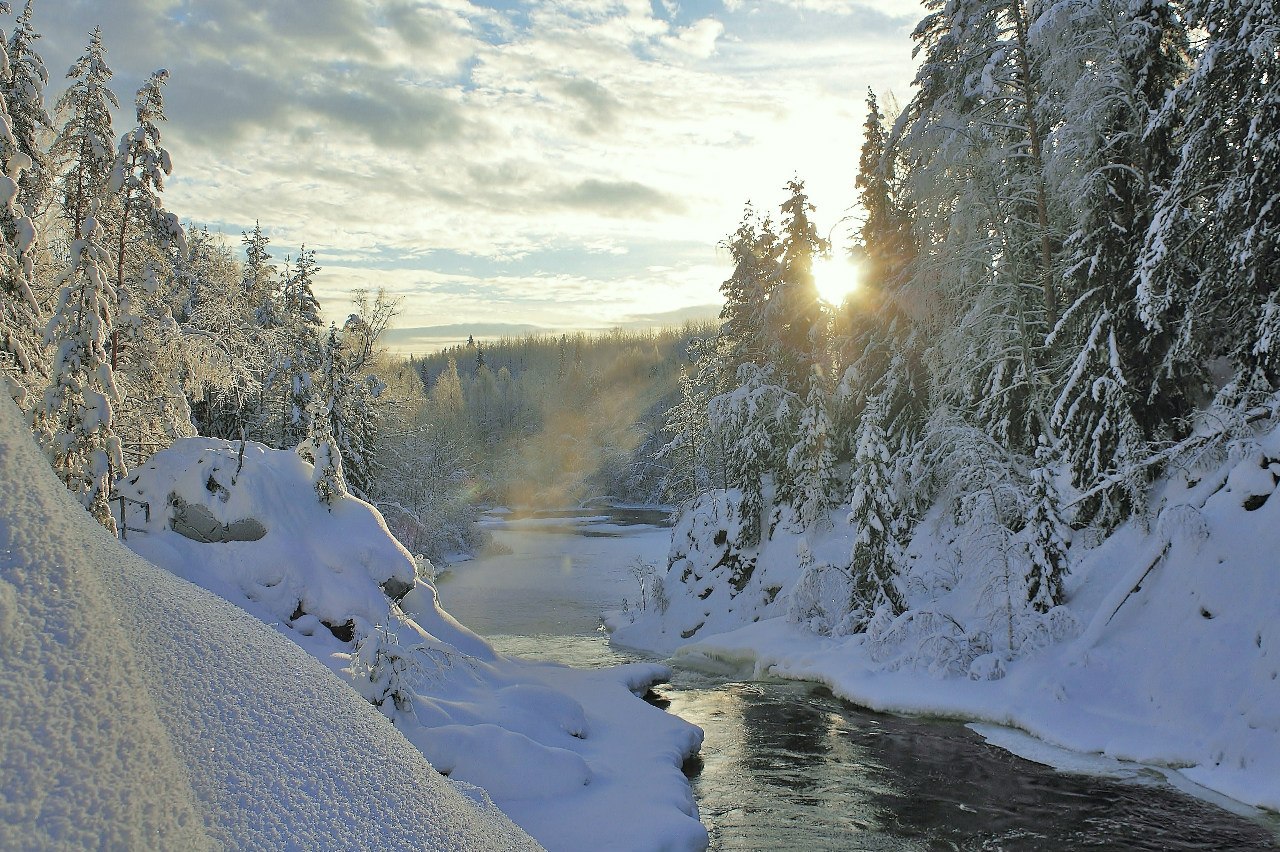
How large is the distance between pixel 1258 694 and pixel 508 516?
254ft

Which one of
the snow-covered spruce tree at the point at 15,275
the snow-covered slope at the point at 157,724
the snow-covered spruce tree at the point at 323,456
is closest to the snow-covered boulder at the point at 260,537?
the snow-covered spruce tree at the point at 323,456

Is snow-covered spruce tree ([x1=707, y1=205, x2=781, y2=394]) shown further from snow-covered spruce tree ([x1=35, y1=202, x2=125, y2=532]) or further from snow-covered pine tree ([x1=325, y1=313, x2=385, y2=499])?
snow-covered spruce tree ([x1=35, y1=202, x2=125, y2=532])

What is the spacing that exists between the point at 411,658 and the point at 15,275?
738 cm

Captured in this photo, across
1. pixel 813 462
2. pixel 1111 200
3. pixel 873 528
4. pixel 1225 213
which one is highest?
pixel 1111 200

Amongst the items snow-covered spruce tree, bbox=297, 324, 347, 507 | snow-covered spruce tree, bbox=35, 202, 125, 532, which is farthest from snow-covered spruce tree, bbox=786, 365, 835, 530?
snow-covered spruce tree, bbox=35, 202, 125, 532

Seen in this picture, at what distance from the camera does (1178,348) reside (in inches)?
588

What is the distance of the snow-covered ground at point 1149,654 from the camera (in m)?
11.4

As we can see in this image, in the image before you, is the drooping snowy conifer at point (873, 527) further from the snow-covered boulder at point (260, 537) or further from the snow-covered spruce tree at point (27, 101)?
the snow-covered spruce tree at point (27, 101)

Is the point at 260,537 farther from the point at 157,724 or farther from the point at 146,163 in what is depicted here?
the point at 157,724

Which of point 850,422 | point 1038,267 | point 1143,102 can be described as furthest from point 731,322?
point 1143,102

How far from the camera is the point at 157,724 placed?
181 cm

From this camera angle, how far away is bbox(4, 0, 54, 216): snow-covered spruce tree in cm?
1328

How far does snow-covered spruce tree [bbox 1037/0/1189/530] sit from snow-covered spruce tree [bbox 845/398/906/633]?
493 centimetres

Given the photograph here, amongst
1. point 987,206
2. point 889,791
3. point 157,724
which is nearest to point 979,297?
point 987,206
